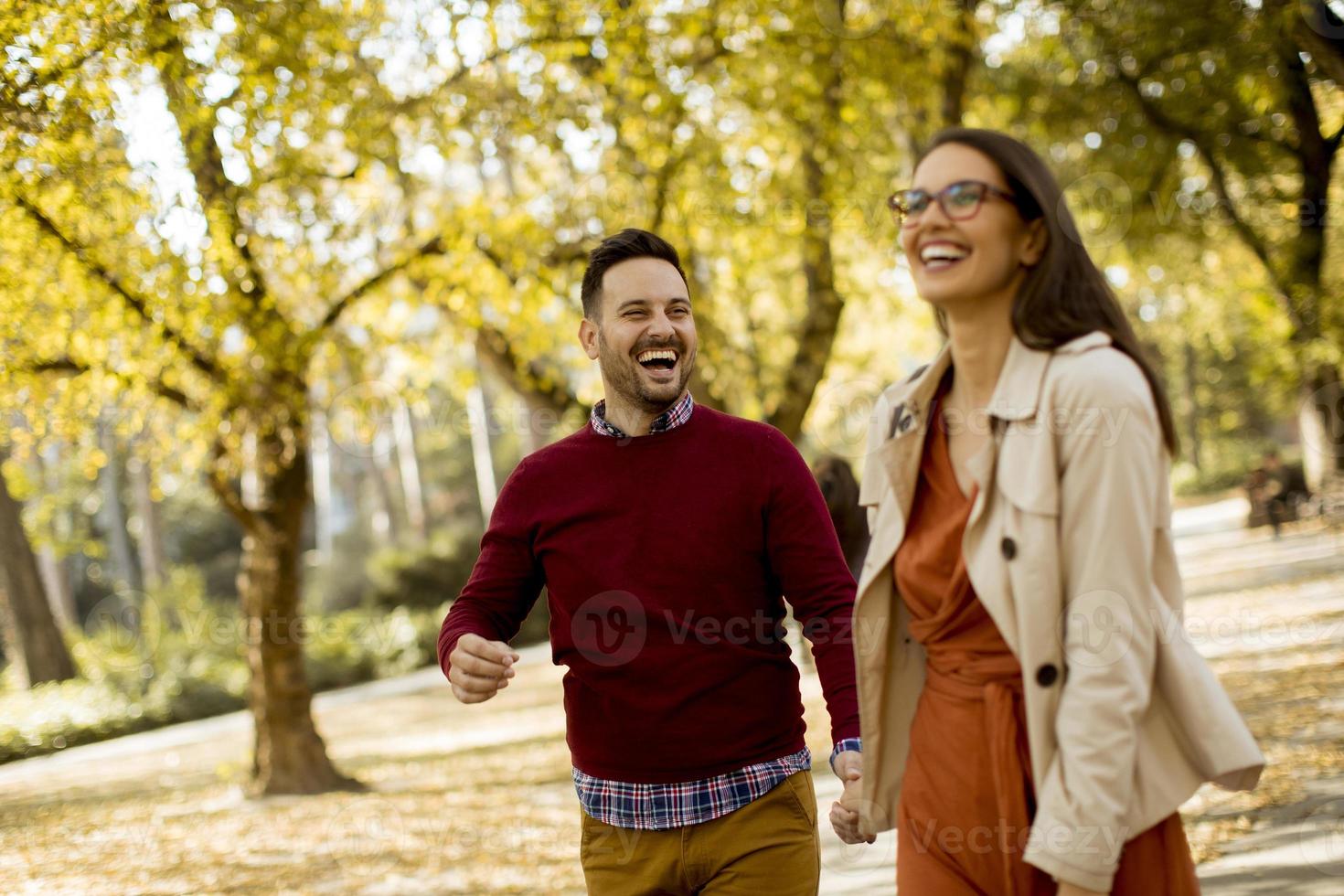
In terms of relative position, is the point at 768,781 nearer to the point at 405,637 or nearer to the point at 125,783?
the point at 125,783

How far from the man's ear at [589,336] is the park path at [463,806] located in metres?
4.01

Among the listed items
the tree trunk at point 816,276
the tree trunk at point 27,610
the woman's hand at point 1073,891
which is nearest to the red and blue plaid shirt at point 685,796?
the woman's hand at point 1073,891

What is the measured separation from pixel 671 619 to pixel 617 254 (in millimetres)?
1022

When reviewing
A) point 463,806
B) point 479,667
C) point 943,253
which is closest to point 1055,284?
point 943,253

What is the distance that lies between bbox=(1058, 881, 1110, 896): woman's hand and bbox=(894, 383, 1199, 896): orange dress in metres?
0.10

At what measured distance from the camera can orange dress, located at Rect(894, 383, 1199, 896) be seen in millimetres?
2205

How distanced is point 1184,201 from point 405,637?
16104mm

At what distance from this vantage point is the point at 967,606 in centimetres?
229

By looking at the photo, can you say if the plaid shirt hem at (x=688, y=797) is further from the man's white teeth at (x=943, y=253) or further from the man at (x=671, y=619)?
the man's white teeth at (x=943, y=253)

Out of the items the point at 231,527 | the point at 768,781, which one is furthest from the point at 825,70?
the point at 231,527

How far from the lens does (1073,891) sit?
6.88ft

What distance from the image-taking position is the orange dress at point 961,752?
221 cm

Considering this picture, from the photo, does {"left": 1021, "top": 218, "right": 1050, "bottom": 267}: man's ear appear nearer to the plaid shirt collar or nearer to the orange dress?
the orange dress

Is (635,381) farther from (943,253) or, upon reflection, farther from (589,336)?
(943,253)
